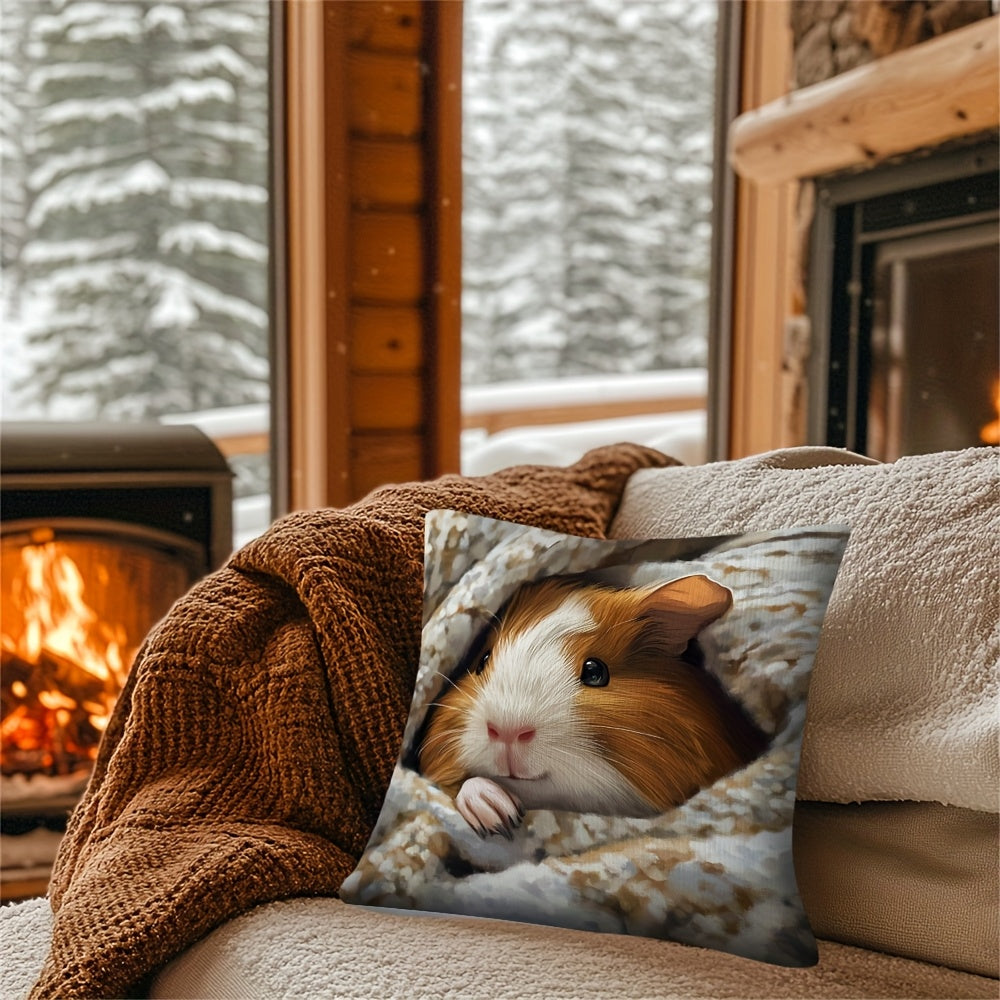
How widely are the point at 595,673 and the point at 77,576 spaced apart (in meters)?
1.41

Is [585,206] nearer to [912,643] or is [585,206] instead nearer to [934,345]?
[934,345]

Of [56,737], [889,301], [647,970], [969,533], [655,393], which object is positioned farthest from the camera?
[655,393]

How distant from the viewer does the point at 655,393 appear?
364 centimetres

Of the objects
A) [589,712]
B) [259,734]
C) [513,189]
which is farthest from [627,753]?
[513,189]

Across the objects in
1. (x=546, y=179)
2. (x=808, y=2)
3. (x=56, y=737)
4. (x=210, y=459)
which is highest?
(x=808, y=2)

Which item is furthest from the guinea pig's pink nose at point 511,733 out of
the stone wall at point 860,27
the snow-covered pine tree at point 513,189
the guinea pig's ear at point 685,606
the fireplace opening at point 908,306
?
the snow-covered pine tree at point 513,189

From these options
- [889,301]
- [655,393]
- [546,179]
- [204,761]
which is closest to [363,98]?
[546,179]

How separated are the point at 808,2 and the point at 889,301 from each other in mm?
719

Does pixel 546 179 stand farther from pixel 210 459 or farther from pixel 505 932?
pixel 505 932

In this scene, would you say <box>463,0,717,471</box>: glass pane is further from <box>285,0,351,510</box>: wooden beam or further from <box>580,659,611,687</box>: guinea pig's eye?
<box>580,659,611,687</box>: guinea pig's eye

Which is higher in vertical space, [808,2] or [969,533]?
[808,2]

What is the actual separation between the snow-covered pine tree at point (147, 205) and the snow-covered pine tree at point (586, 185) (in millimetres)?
718

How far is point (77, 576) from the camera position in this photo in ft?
6.60

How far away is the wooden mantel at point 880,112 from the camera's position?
1.88 meters
